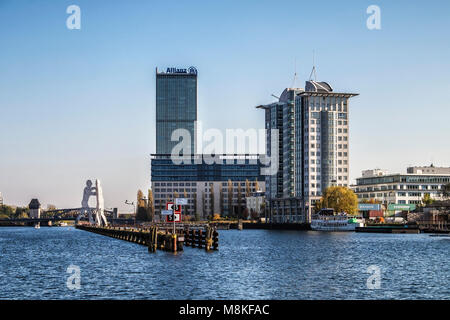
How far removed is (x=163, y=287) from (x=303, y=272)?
18.5m

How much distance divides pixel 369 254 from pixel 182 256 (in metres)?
28.0

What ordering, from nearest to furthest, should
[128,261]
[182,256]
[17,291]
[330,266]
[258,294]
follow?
[258,294] < [17,291] < [330,266] < [128,261] < [182,256]

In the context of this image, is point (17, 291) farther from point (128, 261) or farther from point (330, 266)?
point (330, 266)

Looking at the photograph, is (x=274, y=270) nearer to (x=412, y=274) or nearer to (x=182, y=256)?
(x=412, y=274)

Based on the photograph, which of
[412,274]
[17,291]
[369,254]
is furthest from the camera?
[369,254]

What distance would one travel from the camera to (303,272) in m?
69.3
